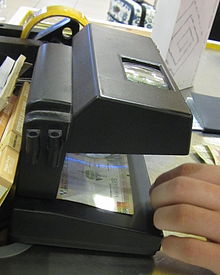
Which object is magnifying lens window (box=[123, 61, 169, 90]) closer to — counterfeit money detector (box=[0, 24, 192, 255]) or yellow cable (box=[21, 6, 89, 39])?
counterfeit money detector (box=[0, 24, 192, 255])

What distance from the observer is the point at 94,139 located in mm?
404

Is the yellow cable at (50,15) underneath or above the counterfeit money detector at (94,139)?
above

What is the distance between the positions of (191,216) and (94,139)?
144 mm

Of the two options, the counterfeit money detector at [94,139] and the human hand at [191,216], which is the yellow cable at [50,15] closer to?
the counterfeit money detector at [94,139]

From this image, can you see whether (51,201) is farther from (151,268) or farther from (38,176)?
(151,268)

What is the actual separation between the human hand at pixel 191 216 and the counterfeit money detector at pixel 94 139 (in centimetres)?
3

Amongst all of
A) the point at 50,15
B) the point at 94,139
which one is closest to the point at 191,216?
the point at 94,139

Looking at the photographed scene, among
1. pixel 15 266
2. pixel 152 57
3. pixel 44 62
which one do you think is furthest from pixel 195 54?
pixel 15 266

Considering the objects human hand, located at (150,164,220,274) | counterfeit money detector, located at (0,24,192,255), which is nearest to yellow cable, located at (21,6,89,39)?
counterfeit money detector, located at (0,24,192,255)

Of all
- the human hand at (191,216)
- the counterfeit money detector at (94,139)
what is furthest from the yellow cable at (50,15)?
the human hand at (191,216)

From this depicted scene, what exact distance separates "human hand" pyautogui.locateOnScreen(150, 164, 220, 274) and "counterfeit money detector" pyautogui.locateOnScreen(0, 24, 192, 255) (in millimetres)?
35

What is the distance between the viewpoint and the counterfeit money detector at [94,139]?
1.30 feet

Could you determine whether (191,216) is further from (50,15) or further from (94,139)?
(50,15)

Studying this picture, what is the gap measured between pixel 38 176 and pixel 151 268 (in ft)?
0.62
